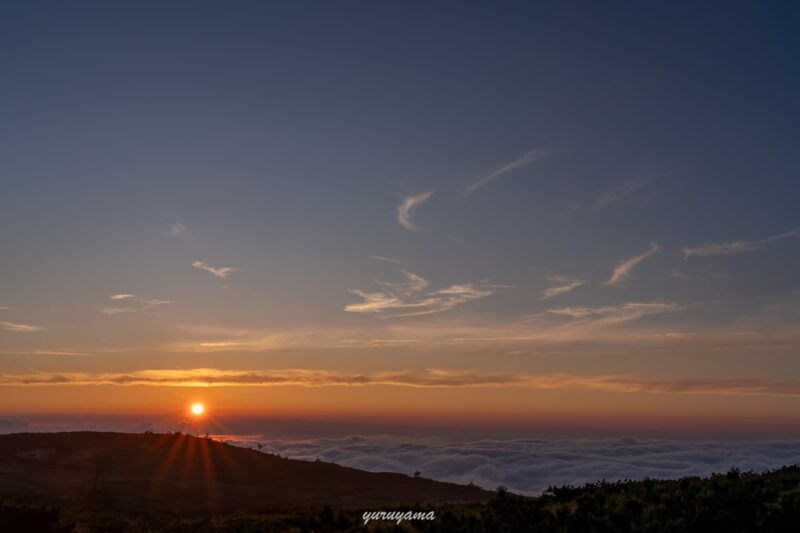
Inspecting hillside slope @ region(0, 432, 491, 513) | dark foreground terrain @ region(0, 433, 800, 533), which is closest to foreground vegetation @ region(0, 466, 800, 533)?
dark foreground terrain @ region(0, 433, 800, 533)

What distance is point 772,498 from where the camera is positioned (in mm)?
17969

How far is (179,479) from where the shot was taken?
238ft

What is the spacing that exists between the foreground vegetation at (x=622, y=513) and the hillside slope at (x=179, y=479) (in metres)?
25.8

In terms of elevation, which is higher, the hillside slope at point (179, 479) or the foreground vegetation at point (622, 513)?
the foreground vegetation at point (622, 513)

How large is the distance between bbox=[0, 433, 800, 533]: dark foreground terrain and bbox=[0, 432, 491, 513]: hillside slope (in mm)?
145

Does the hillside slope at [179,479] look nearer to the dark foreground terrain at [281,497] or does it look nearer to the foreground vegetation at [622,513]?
the dark foreground terrain at [281,497]

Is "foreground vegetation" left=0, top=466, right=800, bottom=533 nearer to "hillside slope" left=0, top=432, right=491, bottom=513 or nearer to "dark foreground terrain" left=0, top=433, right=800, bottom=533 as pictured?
"dark foreground terrain" left=0, top=433, right=800, bottom=533

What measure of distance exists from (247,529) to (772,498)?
15677 millimetres

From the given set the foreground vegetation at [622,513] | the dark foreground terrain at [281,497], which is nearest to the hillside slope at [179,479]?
the dark foreground terrain at [281,497]

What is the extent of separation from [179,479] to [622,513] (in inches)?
2556

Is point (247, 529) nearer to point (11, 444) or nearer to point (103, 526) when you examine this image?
point (103, 526)

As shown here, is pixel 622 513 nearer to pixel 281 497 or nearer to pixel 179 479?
pixel 281 497

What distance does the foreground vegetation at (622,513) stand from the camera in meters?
16.1

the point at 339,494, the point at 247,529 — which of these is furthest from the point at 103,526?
the point at 339,494
